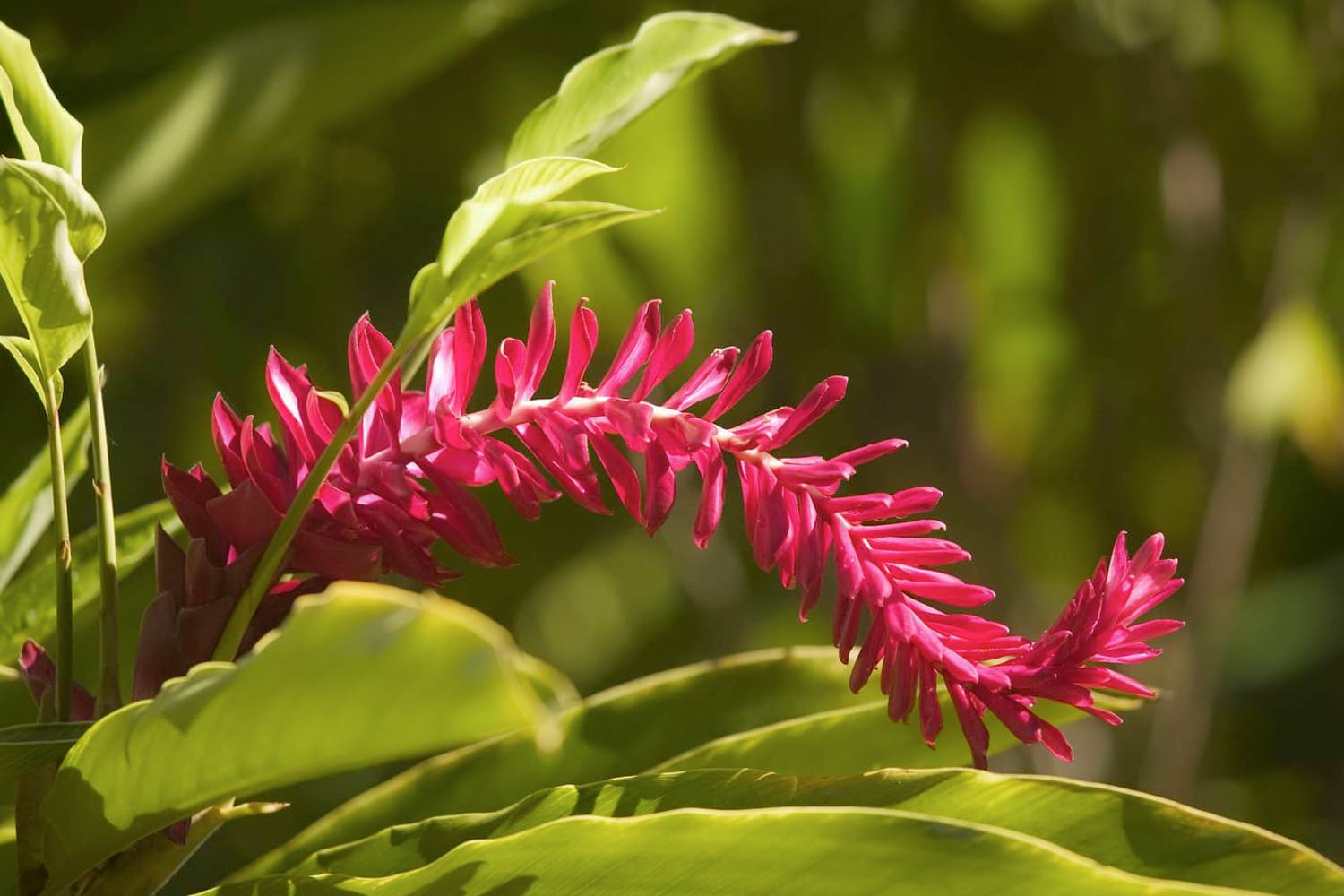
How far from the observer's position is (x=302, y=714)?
280 mm

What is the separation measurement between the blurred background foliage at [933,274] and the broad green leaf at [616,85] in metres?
1.13

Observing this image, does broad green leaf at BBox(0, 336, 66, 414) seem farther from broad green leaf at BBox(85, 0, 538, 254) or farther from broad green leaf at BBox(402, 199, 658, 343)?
broad green leaf at BBox(85, 0, 538, 254)

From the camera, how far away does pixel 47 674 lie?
42 centimetres

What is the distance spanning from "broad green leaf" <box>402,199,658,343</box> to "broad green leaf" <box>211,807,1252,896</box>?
124 mm

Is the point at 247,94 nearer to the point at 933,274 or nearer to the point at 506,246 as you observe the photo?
the point at 506,246

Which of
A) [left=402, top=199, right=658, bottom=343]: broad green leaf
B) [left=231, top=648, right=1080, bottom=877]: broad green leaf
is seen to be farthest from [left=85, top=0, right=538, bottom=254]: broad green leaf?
[left=402, top=199, right=658, bottom=343]: broad green leaf

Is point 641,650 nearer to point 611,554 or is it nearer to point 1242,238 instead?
point 611,554

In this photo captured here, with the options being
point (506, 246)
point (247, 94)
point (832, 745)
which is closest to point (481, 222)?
point (506, 246)

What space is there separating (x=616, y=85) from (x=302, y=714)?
22 cm

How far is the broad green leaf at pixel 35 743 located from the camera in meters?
0.35

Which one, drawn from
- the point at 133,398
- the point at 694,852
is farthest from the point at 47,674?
the point at 133,398

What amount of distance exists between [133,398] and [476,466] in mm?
1452

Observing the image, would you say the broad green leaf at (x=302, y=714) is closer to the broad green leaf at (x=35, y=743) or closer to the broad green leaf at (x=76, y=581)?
the broad green leaf at (x=35, y=743)

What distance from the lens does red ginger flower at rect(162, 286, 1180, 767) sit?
39 cm
